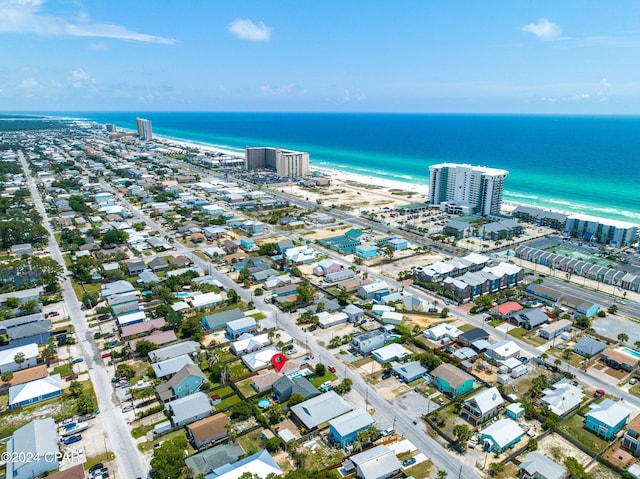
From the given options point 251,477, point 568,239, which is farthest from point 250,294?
point 568,239


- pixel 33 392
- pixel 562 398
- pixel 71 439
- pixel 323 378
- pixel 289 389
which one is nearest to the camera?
pixel 71 439

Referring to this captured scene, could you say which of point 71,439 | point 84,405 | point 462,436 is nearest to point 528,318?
point 462,436

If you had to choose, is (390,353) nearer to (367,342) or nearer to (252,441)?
(367,342)

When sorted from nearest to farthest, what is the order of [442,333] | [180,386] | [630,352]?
[180,386], [630,352], [442,333]

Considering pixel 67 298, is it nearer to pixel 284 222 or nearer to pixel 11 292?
pixel 11 292

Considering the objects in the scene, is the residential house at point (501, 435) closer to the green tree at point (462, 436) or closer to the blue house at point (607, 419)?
the green tree at point (462, 436)

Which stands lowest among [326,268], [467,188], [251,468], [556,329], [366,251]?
[251,468]

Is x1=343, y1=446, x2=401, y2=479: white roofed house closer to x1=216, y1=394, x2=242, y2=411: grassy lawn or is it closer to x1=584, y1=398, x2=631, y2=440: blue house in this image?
x1=216, y1=394, x2=242, y2=411: grassy lawn
